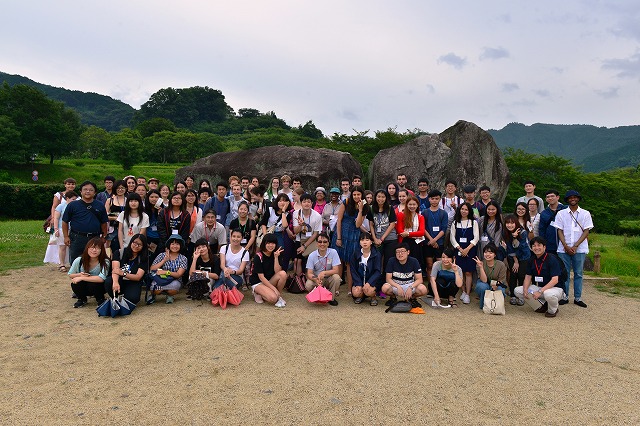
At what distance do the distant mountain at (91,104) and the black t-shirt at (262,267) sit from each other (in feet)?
328

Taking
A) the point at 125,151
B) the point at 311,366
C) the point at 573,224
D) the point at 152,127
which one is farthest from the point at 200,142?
the point at 311,366

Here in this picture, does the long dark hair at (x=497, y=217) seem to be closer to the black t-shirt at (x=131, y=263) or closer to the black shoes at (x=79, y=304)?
the black t-shirt at (x=131, y=263)

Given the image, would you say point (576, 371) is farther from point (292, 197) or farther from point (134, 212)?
point (134, 212)

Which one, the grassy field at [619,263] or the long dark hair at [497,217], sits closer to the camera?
the long dark hair at [497,217]

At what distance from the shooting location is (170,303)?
21.6 feet

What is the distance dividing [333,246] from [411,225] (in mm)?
1398

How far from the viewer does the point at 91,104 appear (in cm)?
10925

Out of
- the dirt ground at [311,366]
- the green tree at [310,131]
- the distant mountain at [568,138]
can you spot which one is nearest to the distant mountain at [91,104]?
the green tree at [310,131]

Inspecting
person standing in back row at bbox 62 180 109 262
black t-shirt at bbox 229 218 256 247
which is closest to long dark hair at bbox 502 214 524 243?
black t-shirt at bbox 229 218 256 247

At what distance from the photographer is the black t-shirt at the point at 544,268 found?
654 centimetres

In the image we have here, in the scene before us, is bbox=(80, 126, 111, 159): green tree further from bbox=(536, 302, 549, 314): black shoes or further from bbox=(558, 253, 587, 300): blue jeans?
→ bbox=(536, 302, 549, 314): black shoes

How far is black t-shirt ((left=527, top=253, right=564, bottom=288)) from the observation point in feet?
21.5

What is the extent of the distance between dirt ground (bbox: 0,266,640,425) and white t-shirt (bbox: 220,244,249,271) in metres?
0.63

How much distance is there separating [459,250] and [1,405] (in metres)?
6.24
